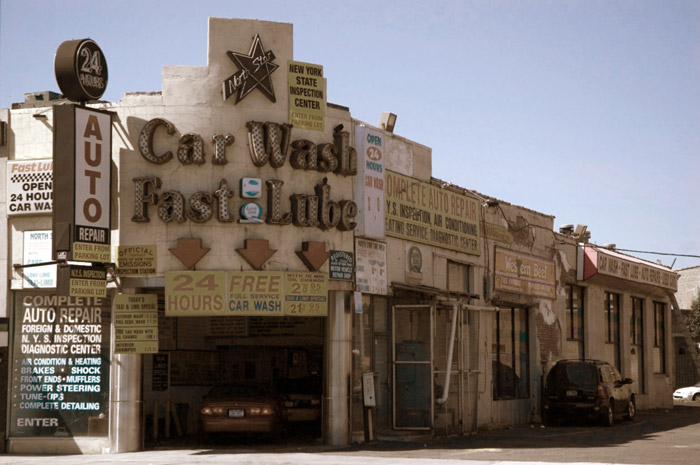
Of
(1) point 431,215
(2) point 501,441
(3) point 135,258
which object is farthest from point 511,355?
(3) point 135,258

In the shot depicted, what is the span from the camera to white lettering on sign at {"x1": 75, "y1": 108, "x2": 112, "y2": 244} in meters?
21.0

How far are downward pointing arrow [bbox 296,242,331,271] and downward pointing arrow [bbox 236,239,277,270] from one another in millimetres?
788

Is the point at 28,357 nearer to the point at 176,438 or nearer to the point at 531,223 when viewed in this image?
the point at 176,438

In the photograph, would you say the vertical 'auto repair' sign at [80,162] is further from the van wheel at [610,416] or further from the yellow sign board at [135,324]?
the van wheel at [610,416]

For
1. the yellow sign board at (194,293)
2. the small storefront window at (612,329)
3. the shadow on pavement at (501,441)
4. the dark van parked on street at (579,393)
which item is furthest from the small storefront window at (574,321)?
the yellow sign board at (194,293)

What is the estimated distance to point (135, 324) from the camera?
22.0 meters

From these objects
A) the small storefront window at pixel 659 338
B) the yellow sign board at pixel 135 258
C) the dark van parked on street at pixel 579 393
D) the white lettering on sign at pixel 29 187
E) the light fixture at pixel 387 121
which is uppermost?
the light fixture at pixel 387 121

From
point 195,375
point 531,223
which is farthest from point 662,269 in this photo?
point 195,375

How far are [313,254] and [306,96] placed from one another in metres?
3.60

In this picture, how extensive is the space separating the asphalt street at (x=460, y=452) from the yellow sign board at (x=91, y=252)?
4028 millimetres

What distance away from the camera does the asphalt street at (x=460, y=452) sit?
63.4 feet

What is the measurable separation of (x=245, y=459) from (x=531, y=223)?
1650 cm

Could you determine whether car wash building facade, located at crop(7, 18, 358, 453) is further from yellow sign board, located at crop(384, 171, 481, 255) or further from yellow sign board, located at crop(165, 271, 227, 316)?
yellow sign board, located at crop(384, 171, 481, 255)

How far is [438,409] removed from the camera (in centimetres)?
2639
